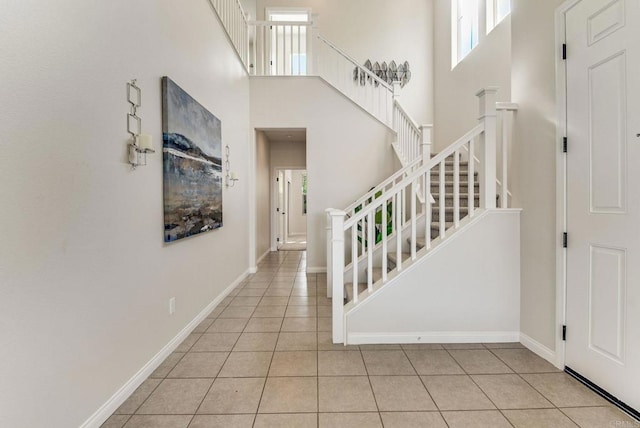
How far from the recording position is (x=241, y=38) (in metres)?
4.68

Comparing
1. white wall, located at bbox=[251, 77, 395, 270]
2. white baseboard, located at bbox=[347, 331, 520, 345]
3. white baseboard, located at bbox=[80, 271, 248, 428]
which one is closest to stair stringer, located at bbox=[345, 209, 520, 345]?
white baseboard, located at bbox=[347, 331, 520, 345]

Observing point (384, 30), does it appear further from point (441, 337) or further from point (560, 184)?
point (441, 337)

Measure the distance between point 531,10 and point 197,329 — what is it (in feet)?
12.4

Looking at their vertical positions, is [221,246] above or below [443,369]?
above

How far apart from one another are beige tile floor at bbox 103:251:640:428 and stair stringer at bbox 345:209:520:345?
120mm

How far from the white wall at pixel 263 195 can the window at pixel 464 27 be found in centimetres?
378

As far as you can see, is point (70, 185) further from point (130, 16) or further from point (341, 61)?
point (341, 61)

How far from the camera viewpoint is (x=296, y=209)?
11.3 metres

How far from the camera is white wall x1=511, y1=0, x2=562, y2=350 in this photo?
2.21 metres

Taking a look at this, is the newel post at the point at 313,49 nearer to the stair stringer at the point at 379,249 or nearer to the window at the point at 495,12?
the window at the point at 495,12

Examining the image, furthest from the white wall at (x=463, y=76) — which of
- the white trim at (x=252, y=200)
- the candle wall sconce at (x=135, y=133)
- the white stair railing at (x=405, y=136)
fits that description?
the candle wall sconce at (x=135, y=133)

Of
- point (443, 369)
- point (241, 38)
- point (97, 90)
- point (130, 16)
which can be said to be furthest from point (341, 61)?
point (443, 369)

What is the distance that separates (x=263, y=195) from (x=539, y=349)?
16.2ft

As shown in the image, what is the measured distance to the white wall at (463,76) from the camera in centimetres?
413
